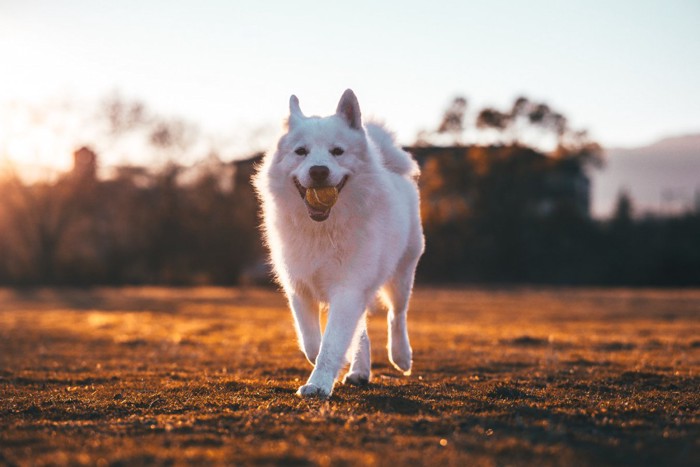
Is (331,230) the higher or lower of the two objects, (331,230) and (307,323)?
the higher

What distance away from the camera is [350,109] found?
7867mm

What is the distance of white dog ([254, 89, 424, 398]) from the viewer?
720 cm

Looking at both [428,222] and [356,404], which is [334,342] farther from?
[428,222]

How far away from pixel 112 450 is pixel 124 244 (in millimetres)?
53976

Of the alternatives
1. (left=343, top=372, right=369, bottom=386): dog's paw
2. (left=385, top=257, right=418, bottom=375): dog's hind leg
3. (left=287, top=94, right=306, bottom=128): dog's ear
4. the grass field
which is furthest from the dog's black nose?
(left=385, top=257, right=418, bottom=375): dog's hind leg

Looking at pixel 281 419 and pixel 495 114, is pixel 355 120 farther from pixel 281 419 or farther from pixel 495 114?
pixel 495 114

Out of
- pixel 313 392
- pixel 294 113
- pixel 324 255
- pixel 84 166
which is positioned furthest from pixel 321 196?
pixel 84 166

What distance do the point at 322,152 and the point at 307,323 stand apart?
1.68 metres

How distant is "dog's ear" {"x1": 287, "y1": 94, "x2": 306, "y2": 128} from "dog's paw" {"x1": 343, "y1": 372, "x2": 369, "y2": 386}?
8.16ft

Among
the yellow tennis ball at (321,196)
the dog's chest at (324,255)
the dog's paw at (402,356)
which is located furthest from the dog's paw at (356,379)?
the yellow tennis ball at (321,196)

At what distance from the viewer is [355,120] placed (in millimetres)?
7887

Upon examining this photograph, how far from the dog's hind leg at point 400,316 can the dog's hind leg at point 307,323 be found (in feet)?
4.17

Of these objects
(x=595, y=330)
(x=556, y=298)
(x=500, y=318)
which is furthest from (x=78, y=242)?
(x=595, y=330)

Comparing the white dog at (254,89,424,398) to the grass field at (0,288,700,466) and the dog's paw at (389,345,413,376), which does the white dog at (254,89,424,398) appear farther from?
the dog's paw at (389,345,413,376)
